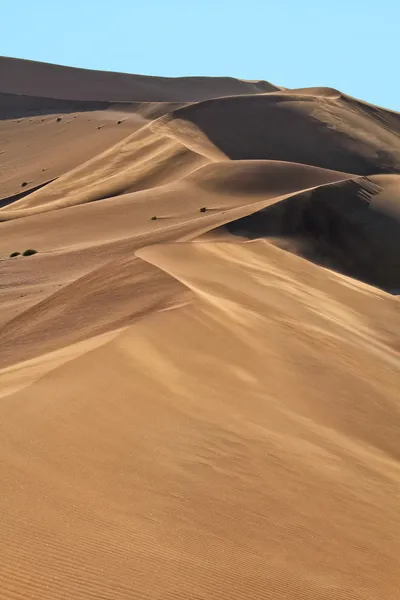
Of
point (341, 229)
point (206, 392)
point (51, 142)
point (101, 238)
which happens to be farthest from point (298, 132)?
point (206, 392)

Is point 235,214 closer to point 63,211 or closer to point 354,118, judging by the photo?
point 63,211

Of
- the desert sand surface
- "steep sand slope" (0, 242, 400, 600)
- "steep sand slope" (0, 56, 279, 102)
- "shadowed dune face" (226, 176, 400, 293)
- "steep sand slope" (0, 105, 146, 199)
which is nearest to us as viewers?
"steep sand slope" (0, 242, 400, 600)

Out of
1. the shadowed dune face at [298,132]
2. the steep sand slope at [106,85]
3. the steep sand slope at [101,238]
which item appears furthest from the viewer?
the steep sand slope at [106,85]

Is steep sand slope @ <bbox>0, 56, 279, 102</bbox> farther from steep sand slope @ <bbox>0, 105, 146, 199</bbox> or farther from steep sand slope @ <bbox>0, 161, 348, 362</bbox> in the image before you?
steep sand slope @ <bbox>0, 161, 348, 362</bbox>

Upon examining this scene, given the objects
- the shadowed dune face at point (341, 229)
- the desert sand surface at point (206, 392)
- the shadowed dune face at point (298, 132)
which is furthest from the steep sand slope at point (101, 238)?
the shadowed dune face at point (298, 132)

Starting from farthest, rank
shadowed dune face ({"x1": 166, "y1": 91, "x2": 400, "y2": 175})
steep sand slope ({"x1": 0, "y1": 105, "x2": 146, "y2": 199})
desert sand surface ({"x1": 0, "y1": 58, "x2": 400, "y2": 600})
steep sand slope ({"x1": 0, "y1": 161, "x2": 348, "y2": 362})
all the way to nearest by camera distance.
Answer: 1. steep sand slope ({"x1": 0, "y1": 105, "x2": 146, "y2": 199})
2. shadowed dune face ({"x1": 166, "y1": 91, "x2": 400, "y2": 175})
3. steep sand slope ({"x1": 0, "y1": 161, "x2": 348, "y2": 362})
4. desert sand surface ({"x1": 0, "y1": 58, "x2": 400, "y2": 600})

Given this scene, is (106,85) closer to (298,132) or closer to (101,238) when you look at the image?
(298,132)

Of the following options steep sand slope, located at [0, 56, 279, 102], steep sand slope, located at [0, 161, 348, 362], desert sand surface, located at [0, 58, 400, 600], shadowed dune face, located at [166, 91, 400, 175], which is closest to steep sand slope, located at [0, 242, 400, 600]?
desert sand surface, located at [0, 58, 400, 600]

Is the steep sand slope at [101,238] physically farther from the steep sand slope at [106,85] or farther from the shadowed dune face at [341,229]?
the steep sand slope at [106,85]
